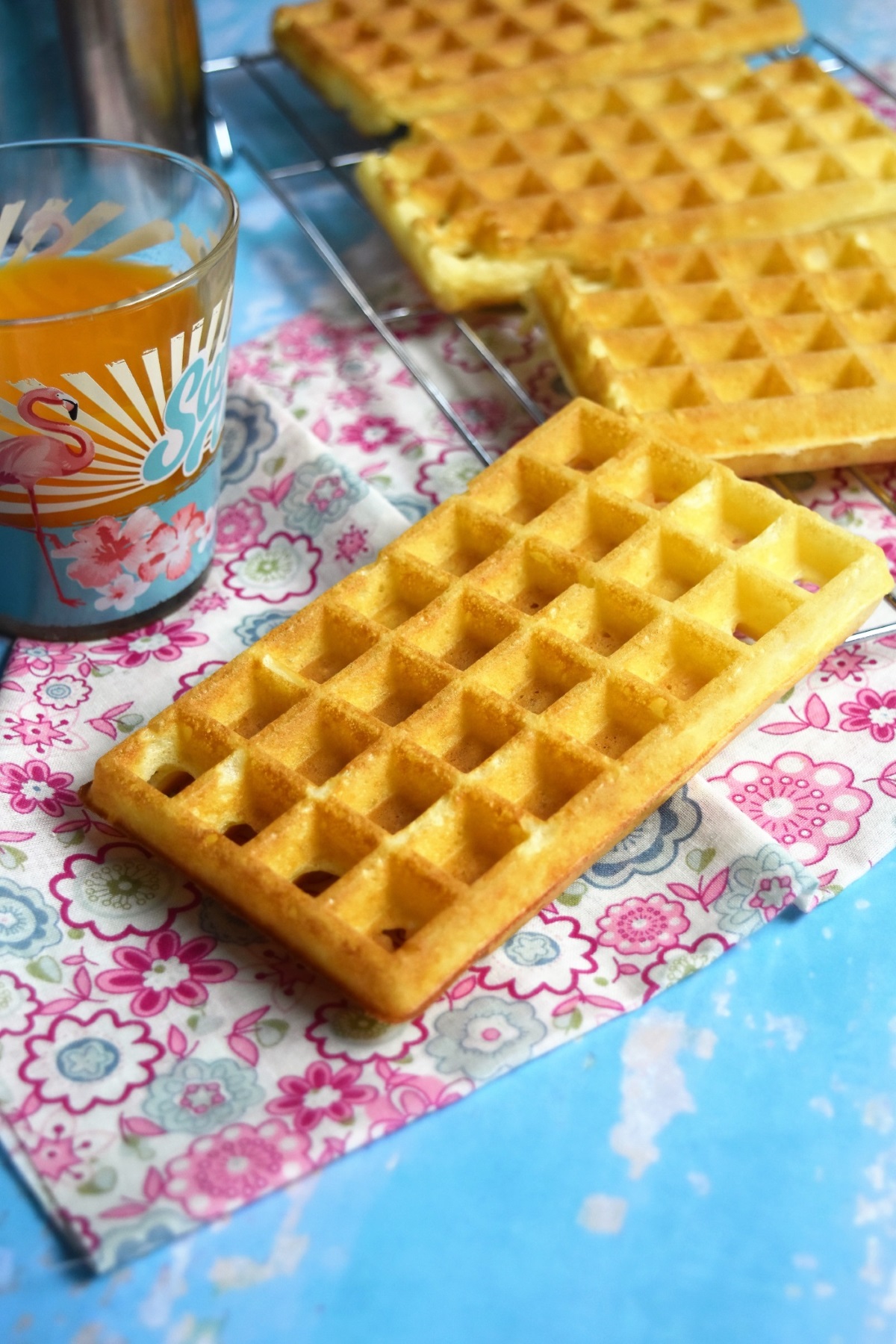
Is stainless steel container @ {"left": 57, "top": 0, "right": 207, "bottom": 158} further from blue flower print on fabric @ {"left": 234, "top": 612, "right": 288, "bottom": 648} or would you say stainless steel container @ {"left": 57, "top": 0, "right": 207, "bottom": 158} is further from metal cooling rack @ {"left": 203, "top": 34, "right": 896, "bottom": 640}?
blue flower print on fabric @ {"left": 234, "top": 612, "right": 288, "bottom": 648}

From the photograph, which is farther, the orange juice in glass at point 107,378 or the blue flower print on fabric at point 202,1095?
the orange juice in glass at point 107,378

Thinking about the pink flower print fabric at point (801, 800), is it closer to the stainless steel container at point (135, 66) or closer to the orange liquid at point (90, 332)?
the orange liquid at point (90, 332)

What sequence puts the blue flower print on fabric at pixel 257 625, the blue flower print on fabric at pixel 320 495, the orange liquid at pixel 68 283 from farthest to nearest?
1. the blue flower print on fabric at pixel 320 495
2. the blue flower print on fabric at pixel 257 625
3. the orange liquid at pixel 68 283

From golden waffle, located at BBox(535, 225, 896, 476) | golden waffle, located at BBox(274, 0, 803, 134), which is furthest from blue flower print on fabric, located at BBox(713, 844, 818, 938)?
golden waffle, located at BBox(274, 0, 803, 134)

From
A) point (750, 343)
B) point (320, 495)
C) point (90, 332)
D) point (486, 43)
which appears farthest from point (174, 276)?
point (486, 43)

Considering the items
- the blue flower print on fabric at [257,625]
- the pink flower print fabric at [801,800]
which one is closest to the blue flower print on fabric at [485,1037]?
the pink flower print fabric at [801,800]

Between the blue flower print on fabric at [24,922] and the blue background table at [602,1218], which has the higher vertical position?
the blue flower print on fabric at [24,922]

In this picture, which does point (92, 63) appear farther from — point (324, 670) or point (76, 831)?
point (76, 831)
